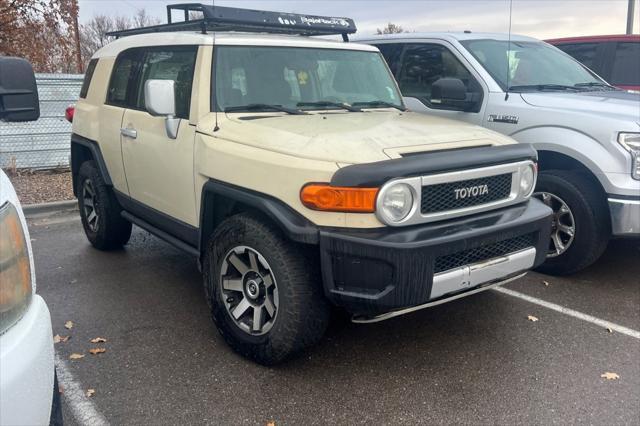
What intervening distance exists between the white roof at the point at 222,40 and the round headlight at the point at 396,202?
69.1 inches

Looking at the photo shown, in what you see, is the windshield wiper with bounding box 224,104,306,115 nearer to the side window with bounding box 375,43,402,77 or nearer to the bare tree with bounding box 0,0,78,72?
the side window with bounding box 375,43,402,77

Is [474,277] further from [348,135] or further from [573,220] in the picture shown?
[573,220]

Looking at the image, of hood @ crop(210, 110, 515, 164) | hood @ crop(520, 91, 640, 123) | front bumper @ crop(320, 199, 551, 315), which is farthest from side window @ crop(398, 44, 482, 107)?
front bumper @ crop(320, 199, 551, 315)

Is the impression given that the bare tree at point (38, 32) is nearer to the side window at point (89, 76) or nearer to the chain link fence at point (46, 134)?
the chain link fence at point (46, 134)

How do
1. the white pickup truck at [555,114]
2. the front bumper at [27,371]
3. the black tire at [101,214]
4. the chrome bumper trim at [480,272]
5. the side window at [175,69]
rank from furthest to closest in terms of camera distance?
1. the black tire at [101,214]
2. the white pickup truck at [555,114]
3. the side window at [175,69]
4. the chrome bumper trim at [480,272]
5. the front bumper at [27,371]

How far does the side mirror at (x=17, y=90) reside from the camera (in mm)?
2586

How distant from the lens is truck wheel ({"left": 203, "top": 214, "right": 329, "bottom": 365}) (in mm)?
3062

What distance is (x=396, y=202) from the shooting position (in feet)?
9.48

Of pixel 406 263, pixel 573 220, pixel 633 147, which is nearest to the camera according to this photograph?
pixel 406 263

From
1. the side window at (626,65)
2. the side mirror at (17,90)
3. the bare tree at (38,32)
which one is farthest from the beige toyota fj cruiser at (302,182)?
the bare tree at (38,32)

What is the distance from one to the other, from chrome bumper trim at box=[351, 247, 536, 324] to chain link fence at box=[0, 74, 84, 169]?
7.68 m

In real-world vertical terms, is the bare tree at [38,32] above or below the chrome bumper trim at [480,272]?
above

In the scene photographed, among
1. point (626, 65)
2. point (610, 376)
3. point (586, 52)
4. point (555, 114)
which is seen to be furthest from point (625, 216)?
point (586, 52)

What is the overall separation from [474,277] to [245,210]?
139 centimetres
